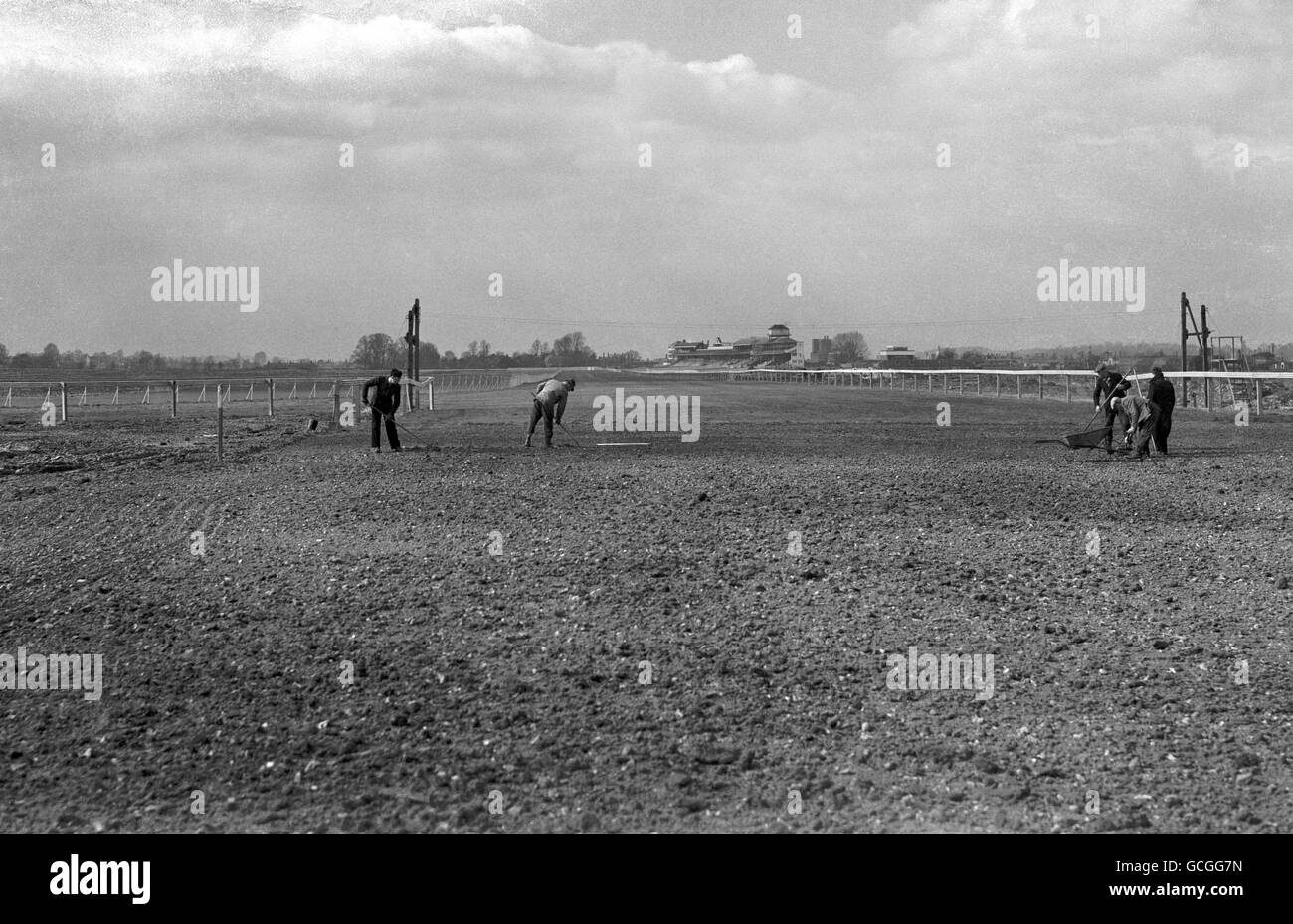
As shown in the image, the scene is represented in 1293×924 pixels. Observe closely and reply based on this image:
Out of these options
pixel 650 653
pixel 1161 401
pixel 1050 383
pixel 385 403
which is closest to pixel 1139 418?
pixel 1161 401

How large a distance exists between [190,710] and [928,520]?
28.2ft

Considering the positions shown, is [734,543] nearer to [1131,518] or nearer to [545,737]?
[1131,518]

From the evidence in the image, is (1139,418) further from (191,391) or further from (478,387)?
(191,391)

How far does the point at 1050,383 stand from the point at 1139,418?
4619 centimetres

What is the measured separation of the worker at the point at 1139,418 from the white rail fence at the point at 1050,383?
761 millimetres

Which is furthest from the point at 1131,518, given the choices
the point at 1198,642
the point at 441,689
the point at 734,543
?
the point at 441,689

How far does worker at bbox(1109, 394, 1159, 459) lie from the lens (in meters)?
20.8

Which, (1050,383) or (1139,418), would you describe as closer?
(1139,418)

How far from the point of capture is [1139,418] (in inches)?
835

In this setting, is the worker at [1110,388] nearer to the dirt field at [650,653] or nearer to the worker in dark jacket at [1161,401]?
the worker in dark jacket at [1161,401]

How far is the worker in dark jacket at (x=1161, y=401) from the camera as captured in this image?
20828 mm

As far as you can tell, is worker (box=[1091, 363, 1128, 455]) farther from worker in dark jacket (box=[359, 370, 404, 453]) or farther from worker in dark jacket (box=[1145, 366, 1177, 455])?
worker in dark jacket (box=[359, 370, 404, 453])

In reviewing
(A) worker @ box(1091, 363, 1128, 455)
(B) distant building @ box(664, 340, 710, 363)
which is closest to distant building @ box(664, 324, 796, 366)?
(B) distant building @ box(664, 340, 710, 363)

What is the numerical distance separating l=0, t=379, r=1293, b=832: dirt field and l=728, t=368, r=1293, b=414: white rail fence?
1217 cm
